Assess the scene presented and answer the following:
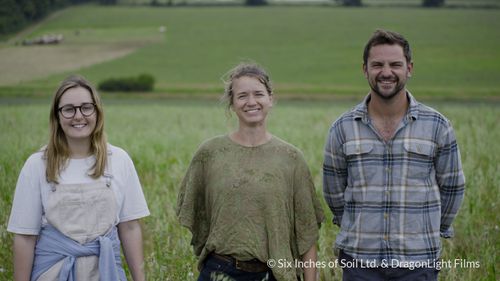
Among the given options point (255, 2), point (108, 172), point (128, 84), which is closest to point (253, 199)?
point (108, 172)

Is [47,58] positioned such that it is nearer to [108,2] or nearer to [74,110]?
[74,110]

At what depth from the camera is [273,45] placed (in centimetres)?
6019

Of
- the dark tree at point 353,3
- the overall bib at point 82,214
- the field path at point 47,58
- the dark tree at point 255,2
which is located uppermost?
the dark tree at point 255,2

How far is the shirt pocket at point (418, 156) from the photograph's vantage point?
9.80ft

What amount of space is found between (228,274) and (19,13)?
2282cm

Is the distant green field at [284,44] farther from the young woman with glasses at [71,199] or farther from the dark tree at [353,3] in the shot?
the young woman with glasses at [71,199]

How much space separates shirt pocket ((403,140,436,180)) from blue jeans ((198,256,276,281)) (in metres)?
→ 0.85

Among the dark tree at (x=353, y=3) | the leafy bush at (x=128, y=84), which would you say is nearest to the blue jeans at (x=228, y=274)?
the leafy bush at (x=128, y=84)

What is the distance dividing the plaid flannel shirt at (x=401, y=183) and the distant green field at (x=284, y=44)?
28.0 meters

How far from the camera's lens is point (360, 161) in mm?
3047

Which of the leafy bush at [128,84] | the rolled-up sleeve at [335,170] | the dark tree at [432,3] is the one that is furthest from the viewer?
the dark tree at [432,3]

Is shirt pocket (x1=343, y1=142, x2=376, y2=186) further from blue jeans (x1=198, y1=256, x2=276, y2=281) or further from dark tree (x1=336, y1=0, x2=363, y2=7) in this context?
dark tree (x1=336, y1=0, x2=363, y2=7)

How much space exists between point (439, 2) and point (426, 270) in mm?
77126

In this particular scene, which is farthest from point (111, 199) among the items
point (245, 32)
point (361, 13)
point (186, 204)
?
point (361, 13)
